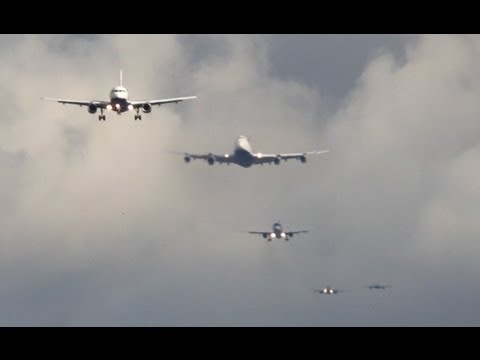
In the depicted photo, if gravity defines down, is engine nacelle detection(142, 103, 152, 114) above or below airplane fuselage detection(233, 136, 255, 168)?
below

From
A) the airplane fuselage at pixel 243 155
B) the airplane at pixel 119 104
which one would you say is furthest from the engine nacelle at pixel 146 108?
the airplane fuselage at pixel 243 155

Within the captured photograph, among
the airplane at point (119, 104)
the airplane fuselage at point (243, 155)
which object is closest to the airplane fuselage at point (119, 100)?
the airplane at point (119, 104)

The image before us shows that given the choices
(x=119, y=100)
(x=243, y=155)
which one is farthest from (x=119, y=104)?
(x=243, y=155)

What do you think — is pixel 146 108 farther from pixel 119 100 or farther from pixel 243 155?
pixel 243 155

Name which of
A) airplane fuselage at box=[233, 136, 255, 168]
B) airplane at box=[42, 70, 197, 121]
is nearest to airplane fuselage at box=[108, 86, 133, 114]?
airplane at box=[42, 70, 197, 121]

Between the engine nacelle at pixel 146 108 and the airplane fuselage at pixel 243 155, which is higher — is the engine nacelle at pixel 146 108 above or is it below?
below

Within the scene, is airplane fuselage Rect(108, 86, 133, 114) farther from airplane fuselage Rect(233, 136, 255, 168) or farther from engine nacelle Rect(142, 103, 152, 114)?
airplane fuselage Rect(233, 136, 255, 168)

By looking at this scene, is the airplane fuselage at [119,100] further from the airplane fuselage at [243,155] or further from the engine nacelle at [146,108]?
the airplane fuselage at [243,155]

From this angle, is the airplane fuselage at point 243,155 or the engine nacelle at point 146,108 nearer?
the engine nacelle at point 146,108

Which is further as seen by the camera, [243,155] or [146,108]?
[243,155]

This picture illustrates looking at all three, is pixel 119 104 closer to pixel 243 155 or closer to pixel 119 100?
pixel 119 100
